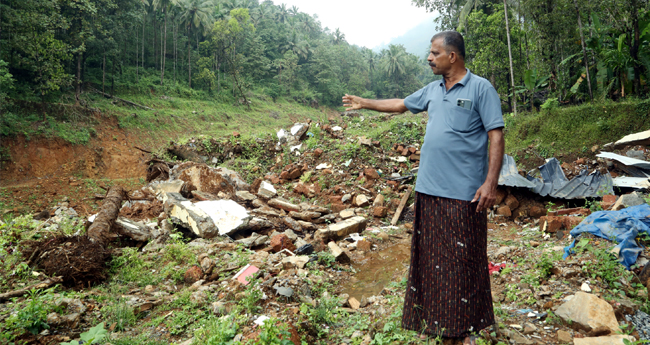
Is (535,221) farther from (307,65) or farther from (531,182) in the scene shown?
(307,65)

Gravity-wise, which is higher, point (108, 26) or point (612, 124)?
point (108, 26)

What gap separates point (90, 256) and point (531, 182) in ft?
22.2

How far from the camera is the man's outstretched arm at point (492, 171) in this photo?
1.73 m

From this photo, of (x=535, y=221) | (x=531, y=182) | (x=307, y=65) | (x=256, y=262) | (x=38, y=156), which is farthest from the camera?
(x=307, y=65)

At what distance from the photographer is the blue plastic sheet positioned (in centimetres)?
266

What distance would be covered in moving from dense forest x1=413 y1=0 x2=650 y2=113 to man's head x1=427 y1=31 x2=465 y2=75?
900 cm

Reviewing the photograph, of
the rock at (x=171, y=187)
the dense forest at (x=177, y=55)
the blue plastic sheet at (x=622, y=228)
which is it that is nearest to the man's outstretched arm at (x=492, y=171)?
the blue plastic sheet at (x=622, y=228)

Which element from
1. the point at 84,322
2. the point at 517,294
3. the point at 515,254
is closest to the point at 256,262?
the point at 84,322

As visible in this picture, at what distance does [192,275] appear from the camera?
3.47 metres

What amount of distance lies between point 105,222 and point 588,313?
17.3 ft

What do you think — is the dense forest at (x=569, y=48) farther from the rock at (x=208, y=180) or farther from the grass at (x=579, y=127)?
the rock at (x=208, y=180)

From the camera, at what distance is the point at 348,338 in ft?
7.29

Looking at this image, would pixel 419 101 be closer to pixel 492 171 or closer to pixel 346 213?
pixel 492 171

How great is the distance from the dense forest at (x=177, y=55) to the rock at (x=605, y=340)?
13.6 metres
